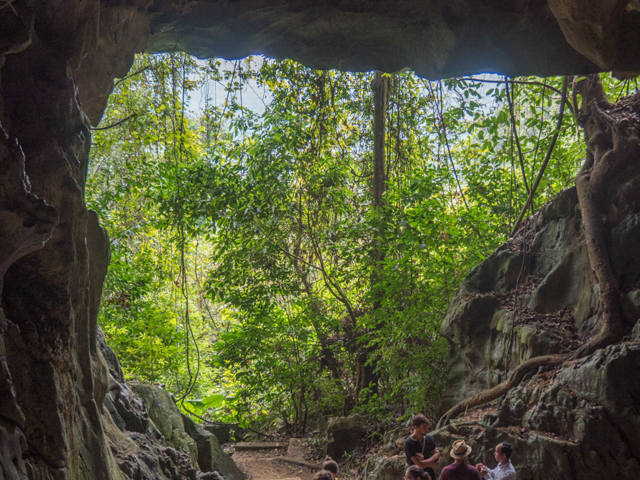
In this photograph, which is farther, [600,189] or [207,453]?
[207,453]

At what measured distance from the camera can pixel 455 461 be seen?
405 centimetres

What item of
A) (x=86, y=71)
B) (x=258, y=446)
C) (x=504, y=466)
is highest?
(x=86, y=71)

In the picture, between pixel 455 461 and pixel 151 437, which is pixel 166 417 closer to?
pixel 151 437

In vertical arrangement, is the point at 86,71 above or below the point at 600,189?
above

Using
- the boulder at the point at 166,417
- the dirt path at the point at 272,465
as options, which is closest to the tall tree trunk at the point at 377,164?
the dirt path at the point at 272,465

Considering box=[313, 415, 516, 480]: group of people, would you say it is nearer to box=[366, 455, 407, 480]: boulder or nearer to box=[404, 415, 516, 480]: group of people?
box=[404, 415, 516, 480]: group of people

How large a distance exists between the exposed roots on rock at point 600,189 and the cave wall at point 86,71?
3.96ft

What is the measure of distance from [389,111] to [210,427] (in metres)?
9.07

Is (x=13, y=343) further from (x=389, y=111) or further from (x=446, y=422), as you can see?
(x=389, y=111)

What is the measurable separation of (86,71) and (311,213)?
6.76m

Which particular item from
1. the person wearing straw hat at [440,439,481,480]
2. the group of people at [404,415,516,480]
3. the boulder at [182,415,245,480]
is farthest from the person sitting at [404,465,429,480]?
the boulder at [182,415,245,480]

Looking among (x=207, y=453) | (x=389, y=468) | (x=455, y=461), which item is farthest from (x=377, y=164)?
(x=455, y=461)

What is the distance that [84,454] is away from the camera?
3.13 meters

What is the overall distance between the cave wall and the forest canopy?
6.52 ft
